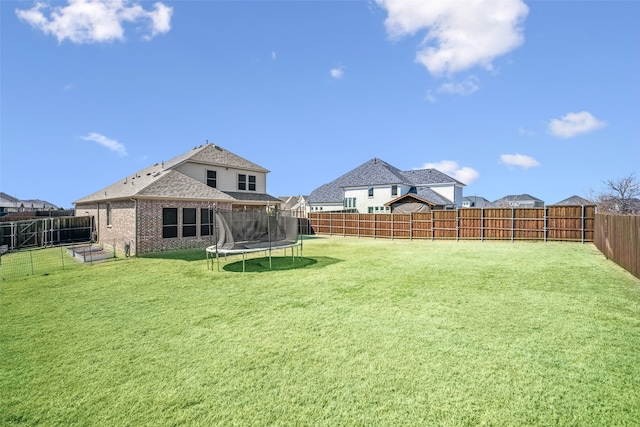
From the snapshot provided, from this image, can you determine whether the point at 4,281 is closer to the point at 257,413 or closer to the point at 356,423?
the point at 257,413

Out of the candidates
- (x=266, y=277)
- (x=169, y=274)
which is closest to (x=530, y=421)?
(x=266, y=277)

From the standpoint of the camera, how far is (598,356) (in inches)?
170

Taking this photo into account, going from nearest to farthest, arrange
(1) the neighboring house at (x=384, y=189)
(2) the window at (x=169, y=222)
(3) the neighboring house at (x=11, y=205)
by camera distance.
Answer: (2) the window at (x=169, y=222) → (1) the neighboring house at (x=384, y=189) → (3) the neighboring house at (x=11, y=205)

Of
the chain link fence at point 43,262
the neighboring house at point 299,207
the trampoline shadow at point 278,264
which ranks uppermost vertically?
the neighboring house at point 299,207

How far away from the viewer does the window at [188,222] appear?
→ 16.2 m

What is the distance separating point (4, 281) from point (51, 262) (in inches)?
148

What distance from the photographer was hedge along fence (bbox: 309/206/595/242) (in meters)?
17.6

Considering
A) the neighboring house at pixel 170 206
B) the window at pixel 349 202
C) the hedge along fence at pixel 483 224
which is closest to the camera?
the neighboring house at pixel 170 206

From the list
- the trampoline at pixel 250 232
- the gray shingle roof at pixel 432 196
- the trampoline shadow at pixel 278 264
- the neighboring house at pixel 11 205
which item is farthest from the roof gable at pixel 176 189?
the neighboring house at pixel 11 205

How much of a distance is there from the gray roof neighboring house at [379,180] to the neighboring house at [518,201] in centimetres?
2473

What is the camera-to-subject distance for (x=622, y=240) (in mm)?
10281

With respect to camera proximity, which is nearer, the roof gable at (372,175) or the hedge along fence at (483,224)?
the hedge along fence at (483,224)

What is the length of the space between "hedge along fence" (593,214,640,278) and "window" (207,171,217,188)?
20.2 meters

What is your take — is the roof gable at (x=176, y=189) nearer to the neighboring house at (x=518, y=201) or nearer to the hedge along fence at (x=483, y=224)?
the hedge along fence at (x=483, y=224)
